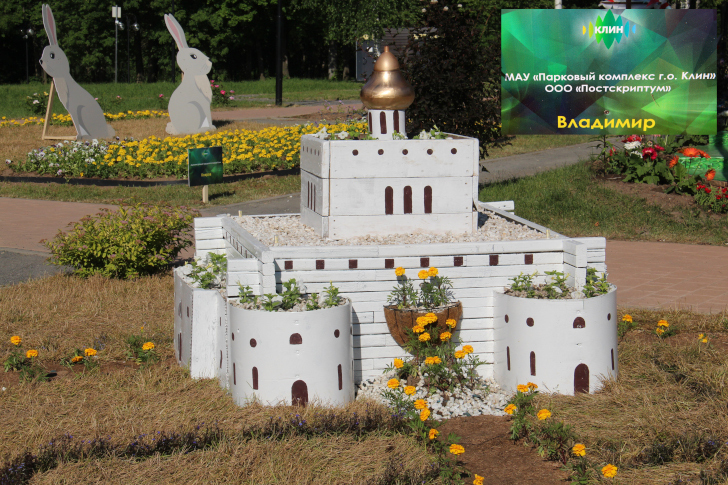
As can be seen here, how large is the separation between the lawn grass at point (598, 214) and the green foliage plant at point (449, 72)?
133 centimetres

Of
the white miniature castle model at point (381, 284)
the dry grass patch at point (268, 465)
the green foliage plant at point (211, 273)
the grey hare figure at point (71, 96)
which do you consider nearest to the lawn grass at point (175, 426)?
the dry grass patch at point (268, 465)

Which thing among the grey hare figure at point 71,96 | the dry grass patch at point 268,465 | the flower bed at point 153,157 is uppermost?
the grey hare figure at point 71,96

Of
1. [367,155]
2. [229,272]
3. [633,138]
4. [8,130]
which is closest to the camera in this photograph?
[229,272]

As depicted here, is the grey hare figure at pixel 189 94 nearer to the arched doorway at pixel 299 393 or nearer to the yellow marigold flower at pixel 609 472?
the arched doorway at pixel 299 393

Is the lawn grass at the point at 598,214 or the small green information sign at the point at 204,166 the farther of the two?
the small green information sign at the point at 204,166

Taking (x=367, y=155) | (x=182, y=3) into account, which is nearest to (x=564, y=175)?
(x=367, y=155)

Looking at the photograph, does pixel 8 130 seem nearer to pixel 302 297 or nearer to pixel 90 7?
pixel 302 297

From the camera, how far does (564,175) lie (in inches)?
483

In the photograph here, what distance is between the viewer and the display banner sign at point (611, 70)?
11117mm

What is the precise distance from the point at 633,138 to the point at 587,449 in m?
8.86

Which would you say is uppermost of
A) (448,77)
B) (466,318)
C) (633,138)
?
(448,77)

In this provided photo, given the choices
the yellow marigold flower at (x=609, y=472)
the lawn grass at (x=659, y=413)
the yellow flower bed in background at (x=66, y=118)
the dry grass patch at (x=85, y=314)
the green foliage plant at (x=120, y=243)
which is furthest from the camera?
the yellow flower bed in background at (x=66, y=118)

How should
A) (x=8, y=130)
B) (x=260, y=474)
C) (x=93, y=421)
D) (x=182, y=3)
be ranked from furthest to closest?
(x=182, y=3)
(x=8, y=130)
(x=93, y=421)
(x=260, y=474)

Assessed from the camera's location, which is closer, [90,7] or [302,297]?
[302,297]
